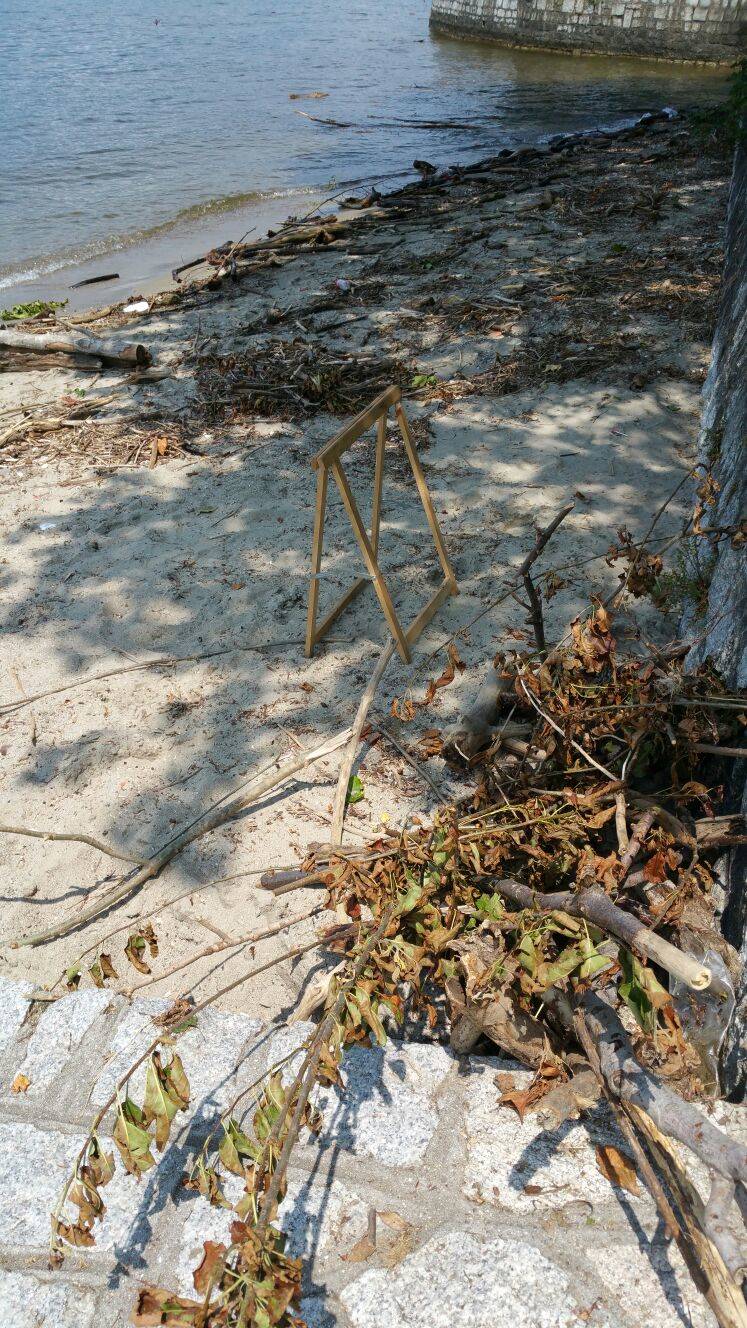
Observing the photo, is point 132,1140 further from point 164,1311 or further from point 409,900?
point 409,900

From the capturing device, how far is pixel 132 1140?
1.97m

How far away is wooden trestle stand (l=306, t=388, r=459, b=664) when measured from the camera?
374 centimetres

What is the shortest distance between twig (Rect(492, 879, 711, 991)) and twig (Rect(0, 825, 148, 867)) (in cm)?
149

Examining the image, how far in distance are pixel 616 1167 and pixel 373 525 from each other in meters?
3.04

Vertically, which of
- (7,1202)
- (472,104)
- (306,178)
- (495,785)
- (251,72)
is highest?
(251,72)

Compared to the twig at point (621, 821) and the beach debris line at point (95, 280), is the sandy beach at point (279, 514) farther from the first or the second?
the beach debris line at point (95, 280)

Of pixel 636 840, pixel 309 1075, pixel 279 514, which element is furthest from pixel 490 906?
pixel 279 514

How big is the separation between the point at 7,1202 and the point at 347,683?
246cm

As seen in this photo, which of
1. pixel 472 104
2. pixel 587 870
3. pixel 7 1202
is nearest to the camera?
pixel 7 1202

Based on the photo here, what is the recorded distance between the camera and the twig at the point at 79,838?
3488 mm

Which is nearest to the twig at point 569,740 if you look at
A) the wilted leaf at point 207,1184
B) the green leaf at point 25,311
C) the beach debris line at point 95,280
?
the wilted leaf at point 207,1184

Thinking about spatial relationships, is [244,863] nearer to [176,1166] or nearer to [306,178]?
[176,1166]

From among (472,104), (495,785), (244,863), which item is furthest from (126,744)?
(472,104)

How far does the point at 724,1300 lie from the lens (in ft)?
5.69
